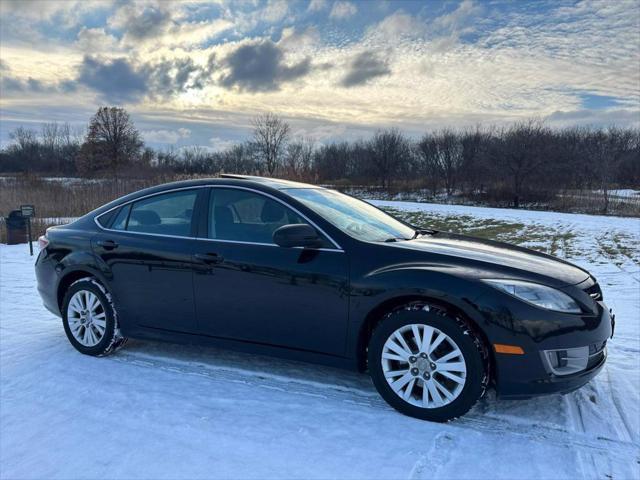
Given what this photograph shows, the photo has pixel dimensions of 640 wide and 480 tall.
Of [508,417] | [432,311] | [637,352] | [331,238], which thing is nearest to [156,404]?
[331,238]

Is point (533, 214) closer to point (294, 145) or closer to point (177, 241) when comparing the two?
point (177, 241)

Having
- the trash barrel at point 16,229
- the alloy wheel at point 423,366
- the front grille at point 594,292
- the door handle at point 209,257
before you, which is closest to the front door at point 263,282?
the door handle at point 209,257

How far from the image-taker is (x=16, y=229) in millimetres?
11695

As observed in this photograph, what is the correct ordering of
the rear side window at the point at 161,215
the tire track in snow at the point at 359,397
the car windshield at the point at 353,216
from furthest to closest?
1. the rear side window at the point at 161,215
2. the car windshield at the point at 353,216
3. the tire track in snow at the point at 359,397

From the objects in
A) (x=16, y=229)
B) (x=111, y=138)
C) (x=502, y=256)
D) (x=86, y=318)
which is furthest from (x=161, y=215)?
(x=111, y=138)

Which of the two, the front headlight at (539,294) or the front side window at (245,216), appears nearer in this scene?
the front headlight at (539,294)

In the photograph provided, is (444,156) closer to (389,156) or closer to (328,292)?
(389,156)

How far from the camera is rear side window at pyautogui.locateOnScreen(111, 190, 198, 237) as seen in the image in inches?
155

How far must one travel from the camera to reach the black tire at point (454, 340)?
2.88 m

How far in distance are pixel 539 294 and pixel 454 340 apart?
0.62 m

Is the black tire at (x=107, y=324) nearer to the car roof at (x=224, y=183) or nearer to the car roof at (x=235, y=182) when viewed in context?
the car roof at (x=224, y=183)

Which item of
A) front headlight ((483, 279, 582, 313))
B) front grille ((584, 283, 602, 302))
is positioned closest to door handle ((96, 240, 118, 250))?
front headlight ((483, 279, 582, 313))

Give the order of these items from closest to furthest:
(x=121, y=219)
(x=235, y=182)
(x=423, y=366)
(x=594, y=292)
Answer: (x=423, y=366) → (x=594, y=292) → (x=235, y=182) → (x=121, y=219)

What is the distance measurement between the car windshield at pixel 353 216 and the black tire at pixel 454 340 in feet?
2.32
